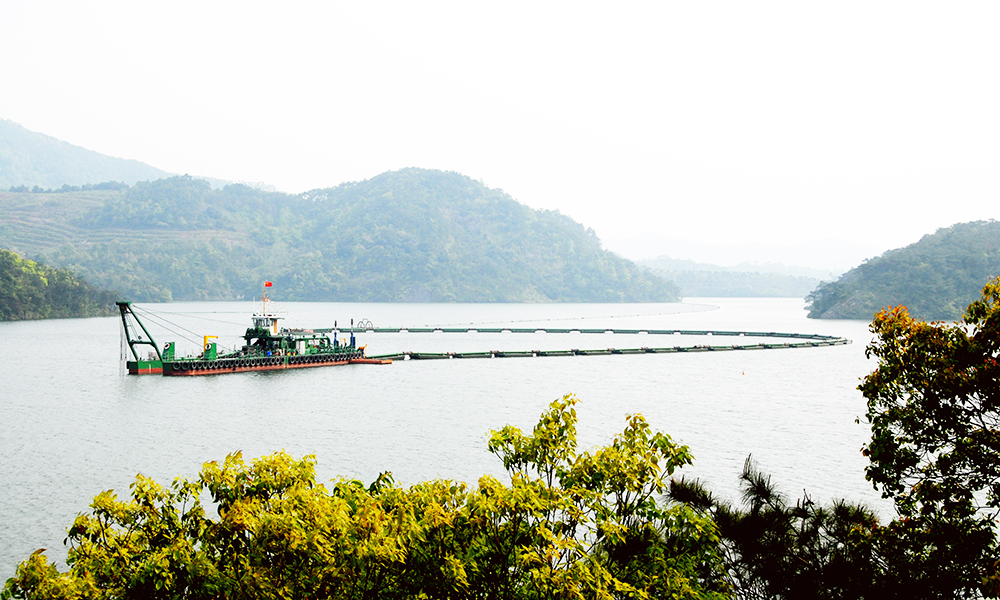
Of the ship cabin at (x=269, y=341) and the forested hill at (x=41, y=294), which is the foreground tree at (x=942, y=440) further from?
the forested hill at (x=41, y=294)

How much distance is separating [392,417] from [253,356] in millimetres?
20634

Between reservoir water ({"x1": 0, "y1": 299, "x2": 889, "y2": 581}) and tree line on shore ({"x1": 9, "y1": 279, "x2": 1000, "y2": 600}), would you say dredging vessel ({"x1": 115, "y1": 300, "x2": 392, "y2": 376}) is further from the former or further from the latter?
tree line on shore ({"x1": 9, "y1": 279, "x2": 1000, "y2": 600})

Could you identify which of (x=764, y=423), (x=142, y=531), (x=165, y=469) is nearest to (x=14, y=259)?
(x=165, y=469)

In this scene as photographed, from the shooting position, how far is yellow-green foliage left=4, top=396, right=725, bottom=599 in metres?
8.00

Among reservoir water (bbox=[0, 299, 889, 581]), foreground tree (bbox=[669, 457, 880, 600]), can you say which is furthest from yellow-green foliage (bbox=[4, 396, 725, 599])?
reservoir water (bbox=[0, 299, 889, 581])

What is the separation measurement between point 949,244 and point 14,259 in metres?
142

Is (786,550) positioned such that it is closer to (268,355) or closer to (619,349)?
(268,355)

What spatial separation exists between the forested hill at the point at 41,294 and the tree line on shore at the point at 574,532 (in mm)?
115915

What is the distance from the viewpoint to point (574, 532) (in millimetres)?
8883

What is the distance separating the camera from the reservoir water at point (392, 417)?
2620cm

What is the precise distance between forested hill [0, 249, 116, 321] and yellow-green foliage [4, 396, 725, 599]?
116 metres

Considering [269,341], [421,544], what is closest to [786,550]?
[421,544]

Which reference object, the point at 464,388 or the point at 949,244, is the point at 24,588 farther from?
the point at 949,244

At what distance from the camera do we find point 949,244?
5157 inches
